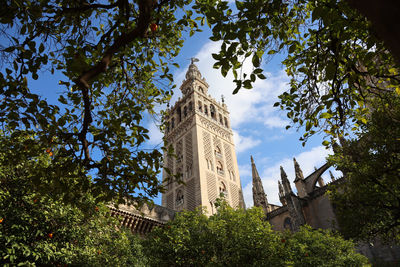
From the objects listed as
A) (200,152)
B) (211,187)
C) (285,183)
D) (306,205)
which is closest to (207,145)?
(200,152)

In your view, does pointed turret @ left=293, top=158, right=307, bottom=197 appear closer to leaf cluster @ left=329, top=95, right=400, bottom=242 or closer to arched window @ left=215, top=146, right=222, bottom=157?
arched window @ left=215, top=146, right=222, bottom=157

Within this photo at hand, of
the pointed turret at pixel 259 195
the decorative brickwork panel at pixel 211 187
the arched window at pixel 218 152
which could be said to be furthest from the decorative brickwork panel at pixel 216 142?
the pointed turret at pixel 259 195

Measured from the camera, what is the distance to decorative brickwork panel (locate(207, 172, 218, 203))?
2909cm

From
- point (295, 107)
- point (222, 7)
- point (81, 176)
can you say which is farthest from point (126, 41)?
Result: point (295, 107)

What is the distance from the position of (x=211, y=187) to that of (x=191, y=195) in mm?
2521

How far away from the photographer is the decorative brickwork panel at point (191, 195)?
28016 mm

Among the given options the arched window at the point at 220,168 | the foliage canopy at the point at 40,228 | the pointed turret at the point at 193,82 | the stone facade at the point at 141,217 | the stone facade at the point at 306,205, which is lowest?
the foliage canopy at the point at 40,228

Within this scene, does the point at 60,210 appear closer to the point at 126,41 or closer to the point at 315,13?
the point at 126,41

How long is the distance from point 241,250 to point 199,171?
18.8 metres

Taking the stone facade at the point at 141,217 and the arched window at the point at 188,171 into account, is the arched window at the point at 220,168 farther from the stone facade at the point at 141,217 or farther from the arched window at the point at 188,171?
the stone facade at the point at 141,217

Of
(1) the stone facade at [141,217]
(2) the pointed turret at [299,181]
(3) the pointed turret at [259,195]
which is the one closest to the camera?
(1) the stone facade at [141,217]

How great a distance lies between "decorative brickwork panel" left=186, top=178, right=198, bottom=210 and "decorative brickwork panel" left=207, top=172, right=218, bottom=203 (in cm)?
161

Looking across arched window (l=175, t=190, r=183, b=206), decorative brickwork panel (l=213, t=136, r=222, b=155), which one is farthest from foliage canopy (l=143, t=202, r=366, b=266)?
decorative brickwork panel (l=213, t=136, r=222, b=155)

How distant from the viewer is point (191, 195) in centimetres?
2895
